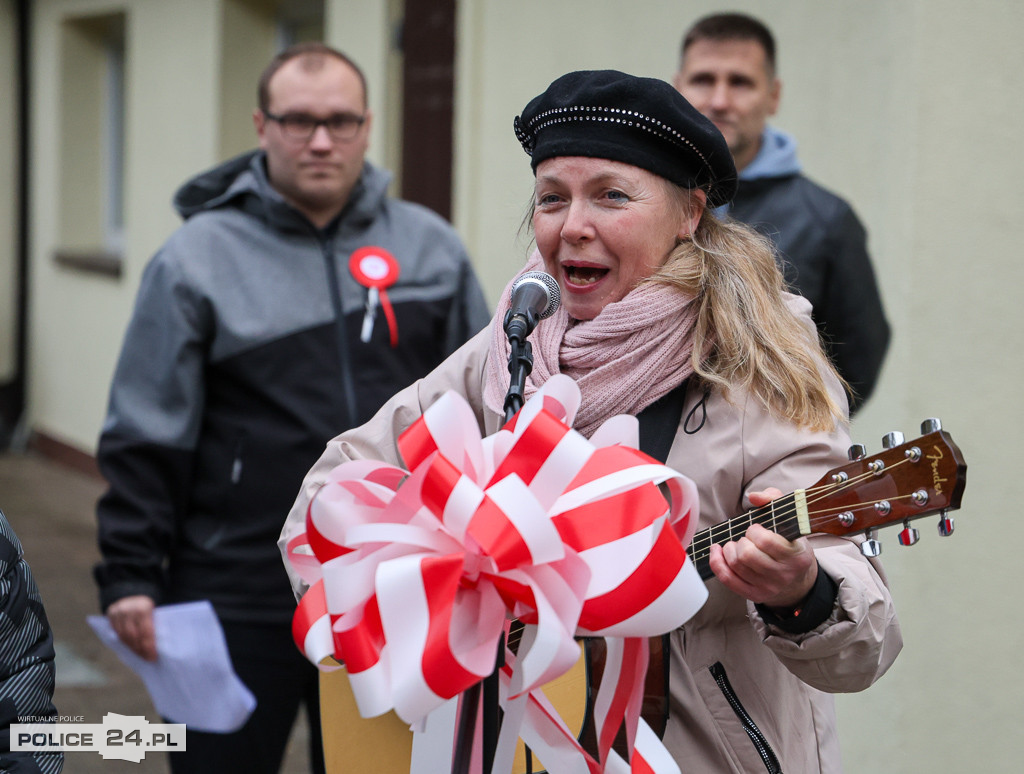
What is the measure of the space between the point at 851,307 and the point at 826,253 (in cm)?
18

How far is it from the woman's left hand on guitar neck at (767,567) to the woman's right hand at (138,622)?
1974 millimetres

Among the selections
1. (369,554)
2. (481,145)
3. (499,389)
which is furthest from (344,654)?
(481,145)

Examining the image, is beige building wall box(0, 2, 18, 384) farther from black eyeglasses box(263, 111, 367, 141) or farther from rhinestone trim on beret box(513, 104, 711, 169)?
rhinestone trim on beret box(513, 104, 711, 169)

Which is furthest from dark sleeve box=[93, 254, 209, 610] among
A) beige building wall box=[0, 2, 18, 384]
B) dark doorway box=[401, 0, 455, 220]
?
beige building wall box=[0, 2, 18, 384]

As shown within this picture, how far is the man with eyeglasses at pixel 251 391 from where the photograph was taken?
3.24m

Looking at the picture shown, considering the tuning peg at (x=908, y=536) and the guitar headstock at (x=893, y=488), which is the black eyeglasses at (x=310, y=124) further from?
the tuning peg at (x=908, y=536)

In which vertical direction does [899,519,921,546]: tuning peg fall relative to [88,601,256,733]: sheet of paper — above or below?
above

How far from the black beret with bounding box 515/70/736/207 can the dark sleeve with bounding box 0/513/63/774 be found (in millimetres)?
1129

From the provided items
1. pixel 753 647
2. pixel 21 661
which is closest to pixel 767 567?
pixel 753 647

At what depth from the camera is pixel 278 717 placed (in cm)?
326

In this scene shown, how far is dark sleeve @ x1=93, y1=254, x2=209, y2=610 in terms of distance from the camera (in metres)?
3.23

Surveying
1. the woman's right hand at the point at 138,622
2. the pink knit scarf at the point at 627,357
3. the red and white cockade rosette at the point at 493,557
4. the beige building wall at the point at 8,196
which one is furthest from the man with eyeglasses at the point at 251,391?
the beige building wall at the point at 8,196

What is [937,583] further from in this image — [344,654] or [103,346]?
[103,346]

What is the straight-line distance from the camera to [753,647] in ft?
6.39
